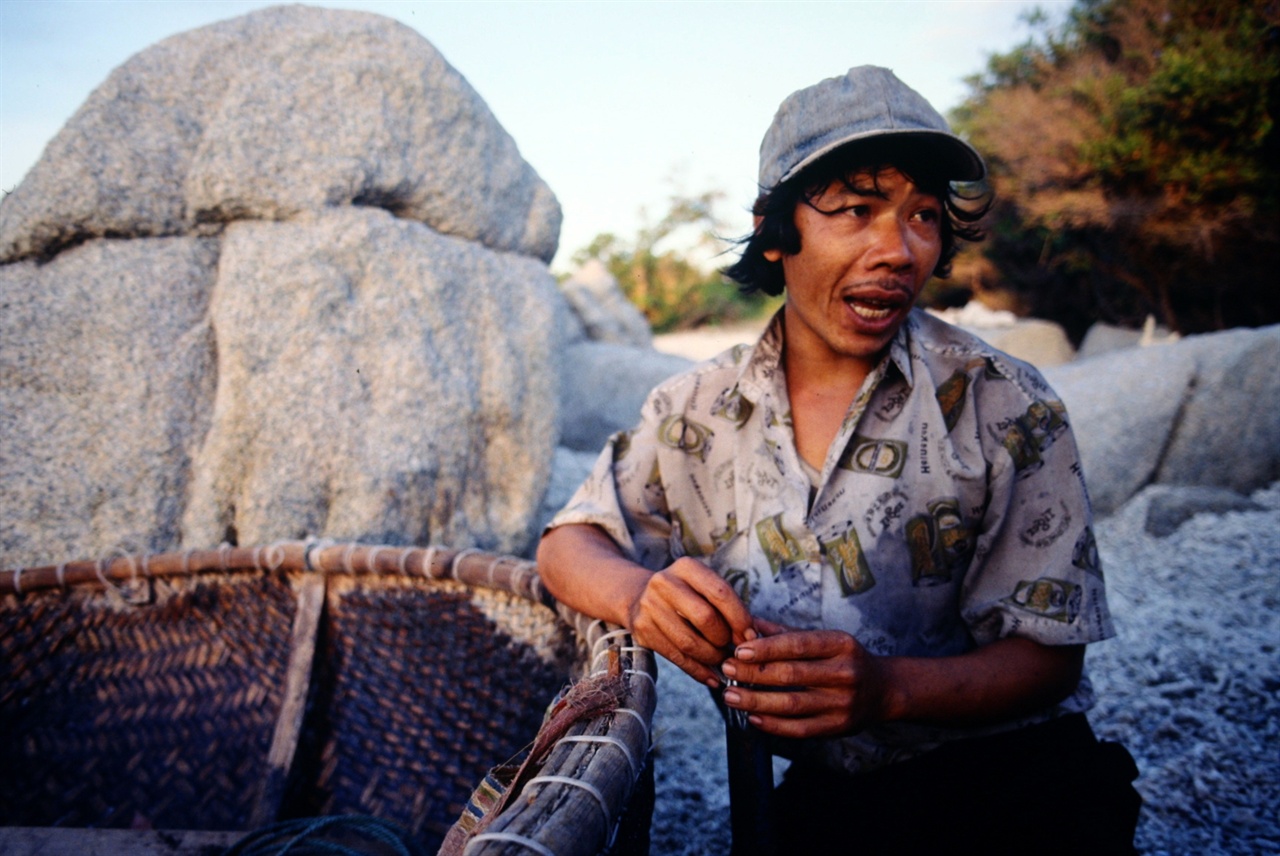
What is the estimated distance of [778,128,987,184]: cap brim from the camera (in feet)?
4.33

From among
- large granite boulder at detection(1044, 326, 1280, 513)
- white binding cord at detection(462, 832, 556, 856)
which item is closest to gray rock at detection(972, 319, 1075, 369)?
large granite boulder at detection(1044, 326, 1280, 513)

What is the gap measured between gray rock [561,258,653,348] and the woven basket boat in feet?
19.0

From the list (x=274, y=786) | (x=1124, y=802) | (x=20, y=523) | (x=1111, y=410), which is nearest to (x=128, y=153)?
(x=20, y=523)

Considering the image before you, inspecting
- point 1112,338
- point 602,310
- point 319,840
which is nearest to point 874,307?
point 319,840

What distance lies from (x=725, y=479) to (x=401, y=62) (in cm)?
233

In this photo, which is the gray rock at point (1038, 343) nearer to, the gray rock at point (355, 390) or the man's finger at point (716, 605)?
the gray rock at point (355, 390)

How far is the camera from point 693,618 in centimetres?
111

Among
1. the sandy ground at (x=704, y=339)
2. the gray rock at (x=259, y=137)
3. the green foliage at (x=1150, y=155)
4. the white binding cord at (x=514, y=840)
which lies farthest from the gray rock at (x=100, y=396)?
the sandy ground at (x=704, y=339)

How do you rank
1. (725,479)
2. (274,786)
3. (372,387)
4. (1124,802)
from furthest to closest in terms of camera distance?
(372,387) < (274,786) < (725,479) < (1124,802)

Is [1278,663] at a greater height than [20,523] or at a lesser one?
lesser

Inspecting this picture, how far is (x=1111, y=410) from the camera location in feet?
13.3

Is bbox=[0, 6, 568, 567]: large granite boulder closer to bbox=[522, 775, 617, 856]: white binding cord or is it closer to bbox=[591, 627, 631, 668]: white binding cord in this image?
bbox=[591, 627, 631, 668]: white binding cord

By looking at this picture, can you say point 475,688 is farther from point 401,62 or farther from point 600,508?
point 401,62

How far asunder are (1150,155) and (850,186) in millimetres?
8371
